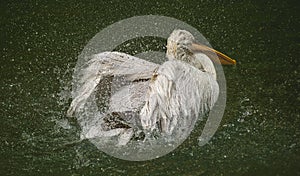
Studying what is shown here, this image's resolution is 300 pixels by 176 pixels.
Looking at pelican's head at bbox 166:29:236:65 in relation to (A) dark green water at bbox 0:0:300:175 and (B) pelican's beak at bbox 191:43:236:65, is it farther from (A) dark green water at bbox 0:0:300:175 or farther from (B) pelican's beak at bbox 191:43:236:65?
(A) dark green water at bbox 0:0:300:175

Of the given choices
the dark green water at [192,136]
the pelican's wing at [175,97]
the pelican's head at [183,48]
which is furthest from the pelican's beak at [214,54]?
the pelican's wing at [175,97]

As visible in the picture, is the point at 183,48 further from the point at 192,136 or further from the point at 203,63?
the point at 192,136

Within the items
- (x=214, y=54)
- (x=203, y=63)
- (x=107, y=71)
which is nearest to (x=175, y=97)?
(x=107, y=71)

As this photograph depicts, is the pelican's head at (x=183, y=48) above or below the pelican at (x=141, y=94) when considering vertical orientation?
above

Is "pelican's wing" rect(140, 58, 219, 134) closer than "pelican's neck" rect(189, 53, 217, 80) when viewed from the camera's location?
Yes

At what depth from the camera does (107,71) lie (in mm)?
4086

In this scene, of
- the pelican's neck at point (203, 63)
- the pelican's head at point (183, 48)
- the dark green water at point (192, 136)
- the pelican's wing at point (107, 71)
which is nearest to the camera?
the dark green water at point (192, 136)

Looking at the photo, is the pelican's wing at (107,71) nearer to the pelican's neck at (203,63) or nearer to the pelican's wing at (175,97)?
the pelican's wing at (175,97)

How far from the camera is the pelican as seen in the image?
3791 millimetres

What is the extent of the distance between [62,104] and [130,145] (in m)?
0.64

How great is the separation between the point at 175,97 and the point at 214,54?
0.74 m

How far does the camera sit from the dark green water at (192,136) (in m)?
3.71

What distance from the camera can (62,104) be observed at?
4.30 metres

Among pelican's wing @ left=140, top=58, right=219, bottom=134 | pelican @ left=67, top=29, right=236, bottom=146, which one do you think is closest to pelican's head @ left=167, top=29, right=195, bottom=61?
pelican @ left=67, top=29, right=236, bottom=146
